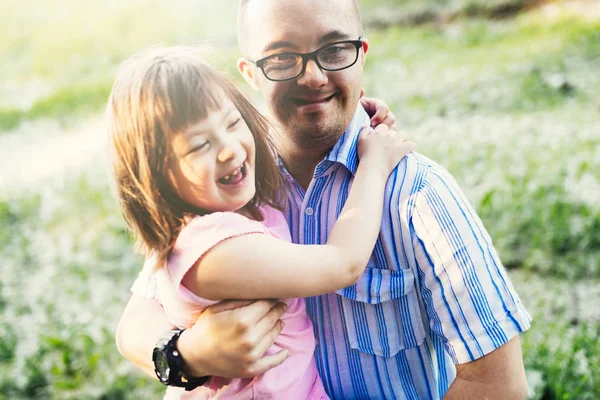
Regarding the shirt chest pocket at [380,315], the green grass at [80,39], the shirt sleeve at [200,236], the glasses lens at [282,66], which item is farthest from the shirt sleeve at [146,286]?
the green grass at [80,39]

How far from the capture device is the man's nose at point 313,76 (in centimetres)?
194

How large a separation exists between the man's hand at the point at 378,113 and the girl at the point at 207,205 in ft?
1.48

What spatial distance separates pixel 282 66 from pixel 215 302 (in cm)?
81

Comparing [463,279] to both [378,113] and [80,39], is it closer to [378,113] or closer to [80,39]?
[378,113]

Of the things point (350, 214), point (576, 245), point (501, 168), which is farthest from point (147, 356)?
point (501, 168)

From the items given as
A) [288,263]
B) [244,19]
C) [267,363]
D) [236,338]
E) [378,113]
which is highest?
[244,19]

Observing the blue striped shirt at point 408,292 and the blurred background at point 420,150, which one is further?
the blurred background at point 420,150

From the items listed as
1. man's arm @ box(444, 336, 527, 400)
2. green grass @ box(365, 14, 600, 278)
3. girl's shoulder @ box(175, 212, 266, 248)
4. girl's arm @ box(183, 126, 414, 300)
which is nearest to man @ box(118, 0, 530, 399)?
man's arm @ box(444, 336, 527, 400)

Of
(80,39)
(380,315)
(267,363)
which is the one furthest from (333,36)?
(80,39)

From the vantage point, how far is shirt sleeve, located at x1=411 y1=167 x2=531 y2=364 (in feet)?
5.53

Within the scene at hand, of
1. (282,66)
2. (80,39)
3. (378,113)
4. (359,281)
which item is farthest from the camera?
(80,39)

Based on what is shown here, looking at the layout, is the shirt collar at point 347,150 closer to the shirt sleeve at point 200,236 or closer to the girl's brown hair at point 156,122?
the girl's brown hair at point 156,122

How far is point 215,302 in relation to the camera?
5.62ft

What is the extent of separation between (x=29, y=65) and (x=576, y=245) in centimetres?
1061
